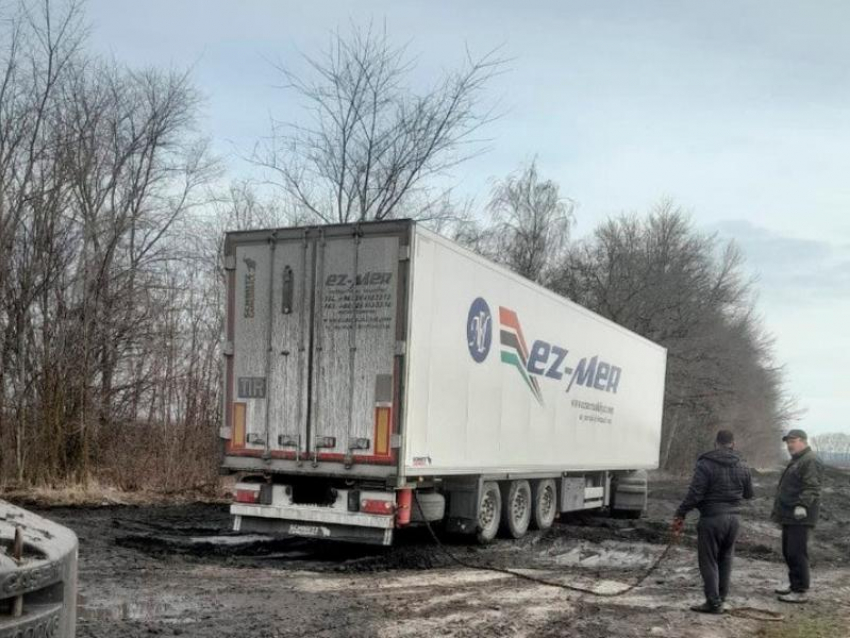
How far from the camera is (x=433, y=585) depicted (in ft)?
29.8

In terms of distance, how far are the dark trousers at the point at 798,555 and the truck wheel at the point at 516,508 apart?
431cm

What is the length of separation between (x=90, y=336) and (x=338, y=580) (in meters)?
10.5

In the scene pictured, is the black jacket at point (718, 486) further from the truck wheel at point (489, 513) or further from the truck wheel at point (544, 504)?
the truck wheel at point (544, 504)

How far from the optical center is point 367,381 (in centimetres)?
1020

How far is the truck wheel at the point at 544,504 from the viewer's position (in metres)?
14.2

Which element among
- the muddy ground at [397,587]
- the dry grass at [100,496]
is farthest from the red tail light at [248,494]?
the dry grass at [100,496]

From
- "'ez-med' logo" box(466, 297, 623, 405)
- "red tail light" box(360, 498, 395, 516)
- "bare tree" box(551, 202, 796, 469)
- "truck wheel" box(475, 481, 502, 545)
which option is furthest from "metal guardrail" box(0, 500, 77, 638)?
"bare tree" box(551, 202, 796, 469)

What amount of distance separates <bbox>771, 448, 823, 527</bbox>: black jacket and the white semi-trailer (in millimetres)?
3714

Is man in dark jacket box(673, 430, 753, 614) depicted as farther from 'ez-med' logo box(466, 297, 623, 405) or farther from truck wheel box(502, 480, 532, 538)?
truck wheel box(502, 480, 532, 538)

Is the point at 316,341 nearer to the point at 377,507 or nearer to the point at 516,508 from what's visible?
the point at 377,507

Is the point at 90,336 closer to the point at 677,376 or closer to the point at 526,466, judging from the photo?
the point at 526,466

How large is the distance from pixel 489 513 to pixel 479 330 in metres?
2.68

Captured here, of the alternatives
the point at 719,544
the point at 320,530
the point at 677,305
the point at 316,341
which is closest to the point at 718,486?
the point at 719,544

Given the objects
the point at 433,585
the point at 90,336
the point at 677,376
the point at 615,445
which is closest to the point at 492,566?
the point at 433,585
